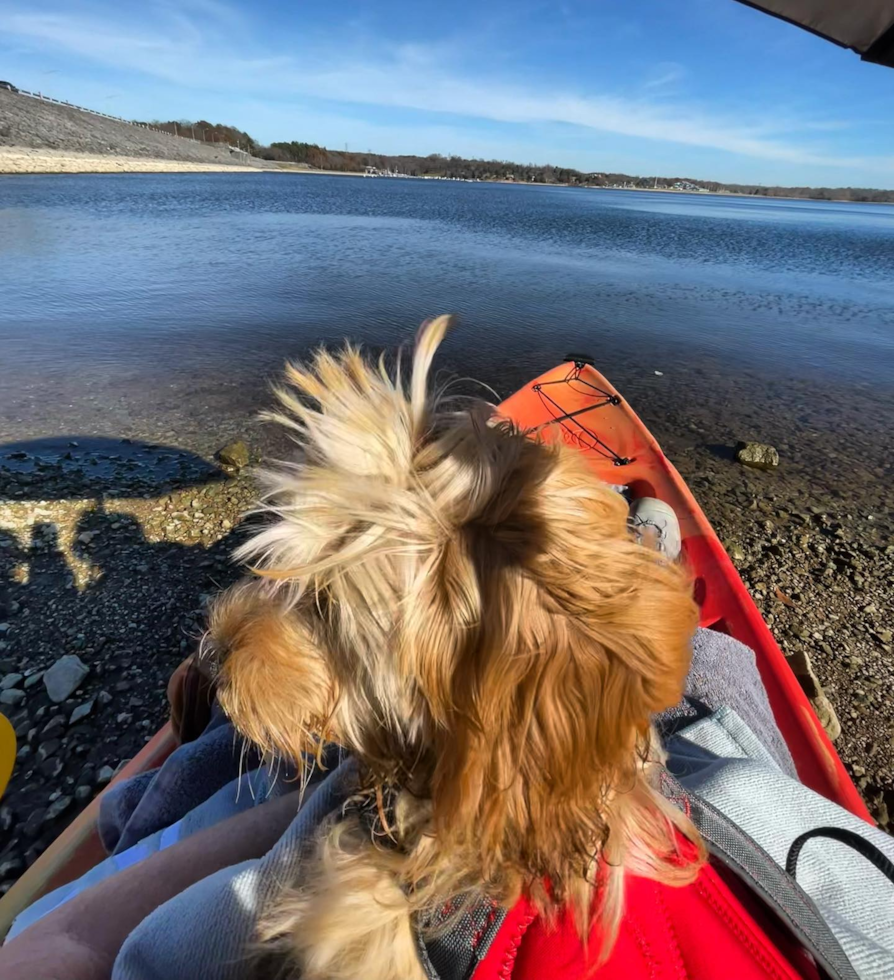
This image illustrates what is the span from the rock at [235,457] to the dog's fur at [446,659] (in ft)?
20.4

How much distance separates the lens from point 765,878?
128 cm

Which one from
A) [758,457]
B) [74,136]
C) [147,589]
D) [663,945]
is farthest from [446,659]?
[74,136]

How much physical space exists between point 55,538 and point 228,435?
Answer: 3.09 meters

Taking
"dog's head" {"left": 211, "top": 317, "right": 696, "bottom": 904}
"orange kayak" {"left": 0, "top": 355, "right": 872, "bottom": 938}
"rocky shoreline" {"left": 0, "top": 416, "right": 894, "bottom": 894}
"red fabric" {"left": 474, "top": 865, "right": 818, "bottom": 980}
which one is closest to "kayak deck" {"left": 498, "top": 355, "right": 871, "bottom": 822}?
"orange kayak" {"left": 0, "top": 355, "right": 872, "bottom": 938}

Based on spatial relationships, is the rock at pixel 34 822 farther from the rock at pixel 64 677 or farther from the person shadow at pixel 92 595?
the rock at pixel 64 677

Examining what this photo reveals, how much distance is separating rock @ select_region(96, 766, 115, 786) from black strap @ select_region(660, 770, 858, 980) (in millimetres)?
3450

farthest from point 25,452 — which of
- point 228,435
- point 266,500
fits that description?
point 266,500

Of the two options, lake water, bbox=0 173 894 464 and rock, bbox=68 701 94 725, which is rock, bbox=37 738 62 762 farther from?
lake water, bbox=0 173 894 464

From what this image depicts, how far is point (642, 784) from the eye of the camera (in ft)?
4.17

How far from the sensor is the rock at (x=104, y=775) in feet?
11.5

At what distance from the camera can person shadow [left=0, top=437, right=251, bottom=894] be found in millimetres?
3543

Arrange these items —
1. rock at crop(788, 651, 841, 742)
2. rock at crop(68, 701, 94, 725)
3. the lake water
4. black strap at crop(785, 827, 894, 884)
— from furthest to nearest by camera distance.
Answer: the lake water
rock at crop(788, 651, 841, 742)
rock at crop(68, 701, 94, 725)
black strap at crop(785, 827, 894, 884)

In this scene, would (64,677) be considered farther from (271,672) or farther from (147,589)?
(271,672)

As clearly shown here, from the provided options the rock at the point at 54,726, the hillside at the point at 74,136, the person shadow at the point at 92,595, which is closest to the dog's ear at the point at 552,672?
the person shadow at the point at 92,595
